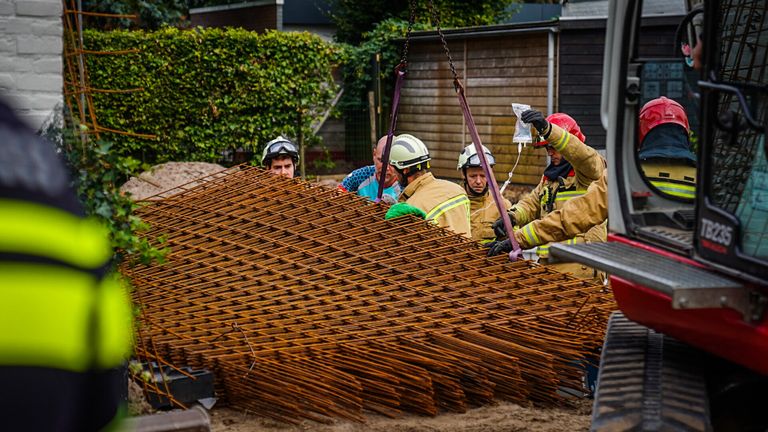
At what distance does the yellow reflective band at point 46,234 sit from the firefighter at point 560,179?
5.33 m

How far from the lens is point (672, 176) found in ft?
17.1

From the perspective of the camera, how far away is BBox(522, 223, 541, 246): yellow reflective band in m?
7.52

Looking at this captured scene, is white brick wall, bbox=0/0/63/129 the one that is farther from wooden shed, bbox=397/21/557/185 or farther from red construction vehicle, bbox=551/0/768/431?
wooden shed, bbox=397/21/557/185

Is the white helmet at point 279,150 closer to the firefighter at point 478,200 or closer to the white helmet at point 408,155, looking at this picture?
the white helmet at point 408,155

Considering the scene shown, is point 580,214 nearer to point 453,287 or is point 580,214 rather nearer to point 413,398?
point 453,287

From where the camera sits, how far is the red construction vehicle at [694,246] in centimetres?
338

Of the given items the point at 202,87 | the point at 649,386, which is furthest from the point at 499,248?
the point at 202,87

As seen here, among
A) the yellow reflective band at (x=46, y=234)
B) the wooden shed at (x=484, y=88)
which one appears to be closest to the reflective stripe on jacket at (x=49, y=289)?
the yellow reflective band at (x=46, y=234)

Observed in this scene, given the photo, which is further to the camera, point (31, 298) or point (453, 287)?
point (453, 287)

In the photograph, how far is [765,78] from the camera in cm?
422

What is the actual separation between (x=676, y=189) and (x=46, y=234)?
3.72 meters

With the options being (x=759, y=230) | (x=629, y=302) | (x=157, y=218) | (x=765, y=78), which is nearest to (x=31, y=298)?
(x=759, y=230)

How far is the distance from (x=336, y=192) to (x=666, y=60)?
3.57m

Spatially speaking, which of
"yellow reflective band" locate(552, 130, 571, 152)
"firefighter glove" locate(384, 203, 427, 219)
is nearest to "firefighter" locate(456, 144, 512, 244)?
"yellow reflective band" locate(552, 130, 571, 152)
